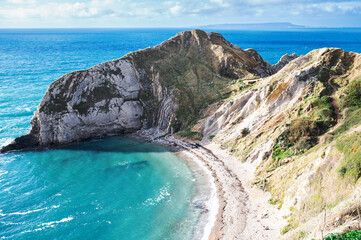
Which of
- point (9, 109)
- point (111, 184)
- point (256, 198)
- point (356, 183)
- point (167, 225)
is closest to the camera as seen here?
point (356, 183)

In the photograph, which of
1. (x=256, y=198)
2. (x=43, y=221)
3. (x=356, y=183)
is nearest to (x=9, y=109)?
(x=43, y=221)

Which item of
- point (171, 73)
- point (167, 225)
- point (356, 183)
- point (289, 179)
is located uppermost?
point (171, 73)

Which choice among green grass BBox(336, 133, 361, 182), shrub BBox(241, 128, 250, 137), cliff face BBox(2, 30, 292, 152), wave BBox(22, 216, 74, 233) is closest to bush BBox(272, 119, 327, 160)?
shrub BBox(241, 128, 250, 137)

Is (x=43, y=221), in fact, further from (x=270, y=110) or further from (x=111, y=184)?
(x=270, y=110)

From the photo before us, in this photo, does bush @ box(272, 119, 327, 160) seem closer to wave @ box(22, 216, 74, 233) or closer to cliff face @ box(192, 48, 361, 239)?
cliff face @ box(192, 48, 361, 239)

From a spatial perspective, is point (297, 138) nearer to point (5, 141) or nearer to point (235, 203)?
point (235, 203)

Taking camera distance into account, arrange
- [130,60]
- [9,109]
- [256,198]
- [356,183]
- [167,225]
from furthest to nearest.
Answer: [9,109] < [130,60] < [256,198] < [167,225] < [356,183]
